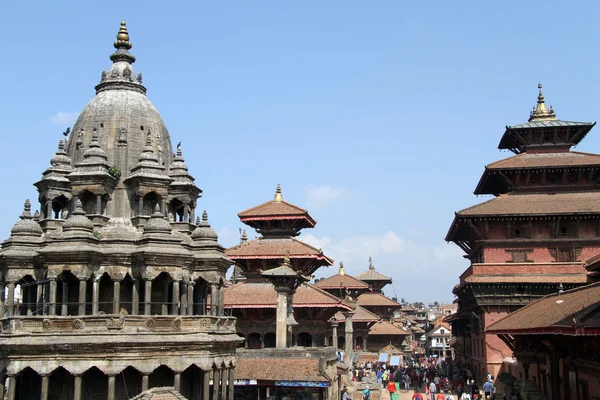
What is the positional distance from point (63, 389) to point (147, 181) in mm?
→ 9895

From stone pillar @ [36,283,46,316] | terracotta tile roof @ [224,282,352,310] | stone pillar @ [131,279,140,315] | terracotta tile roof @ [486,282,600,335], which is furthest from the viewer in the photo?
terracotta tile roof @ [224,282,352,310]

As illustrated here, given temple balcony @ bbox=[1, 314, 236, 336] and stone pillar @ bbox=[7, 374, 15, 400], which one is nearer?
stone pillar @ bbox=[7, 374, 15, 400]

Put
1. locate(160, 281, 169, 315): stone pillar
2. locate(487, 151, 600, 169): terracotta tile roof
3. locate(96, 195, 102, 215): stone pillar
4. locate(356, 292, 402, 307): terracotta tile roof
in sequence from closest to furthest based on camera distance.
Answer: locate(160, 281, 169, 315): stone pillar → locate(96, 195, 102, 215): stone pillar → locate(487, 151, 600, 169): terracotta tile roof → locate(356, 292, 402, 307): terracotta tile roof

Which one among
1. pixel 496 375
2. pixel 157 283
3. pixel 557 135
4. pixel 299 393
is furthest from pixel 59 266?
pixel 557 135

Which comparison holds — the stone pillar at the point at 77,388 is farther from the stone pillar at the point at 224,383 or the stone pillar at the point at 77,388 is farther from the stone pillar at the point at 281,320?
the stone pillar at the point at 281,320

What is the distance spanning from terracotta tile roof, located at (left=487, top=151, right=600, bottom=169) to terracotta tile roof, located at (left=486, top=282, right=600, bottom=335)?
1301cm

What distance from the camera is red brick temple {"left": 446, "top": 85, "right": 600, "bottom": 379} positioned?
130 feet

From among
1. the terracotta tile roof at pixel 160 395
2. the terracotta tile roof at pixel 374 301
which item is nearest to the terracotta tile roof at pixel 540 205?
the terracotta tile roof at pixel 160 395

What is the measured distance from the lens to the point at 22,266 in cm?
2962

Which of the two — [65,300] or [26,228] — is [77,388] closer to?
[65,300]

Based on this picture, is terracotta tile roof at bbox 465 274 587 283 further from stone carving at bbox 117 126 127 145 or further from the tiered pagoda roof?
the tiered pagoda roof

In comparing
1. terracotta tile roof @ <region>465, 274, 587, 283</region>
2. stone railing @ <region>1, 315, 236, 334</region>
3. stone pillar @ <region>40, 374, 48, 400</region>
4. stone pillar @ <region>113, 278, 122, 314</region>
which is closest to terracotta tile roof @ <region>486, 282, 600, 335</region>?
terracotta tile roof @ <region>465, 274, 587, 283</region>

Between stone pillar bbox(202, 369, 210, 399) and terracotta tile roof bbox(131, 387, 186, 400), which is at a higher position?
terracotta tile roof bbox(131, 387, 186, 400)

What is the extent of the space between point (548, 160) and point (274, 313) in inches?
814
